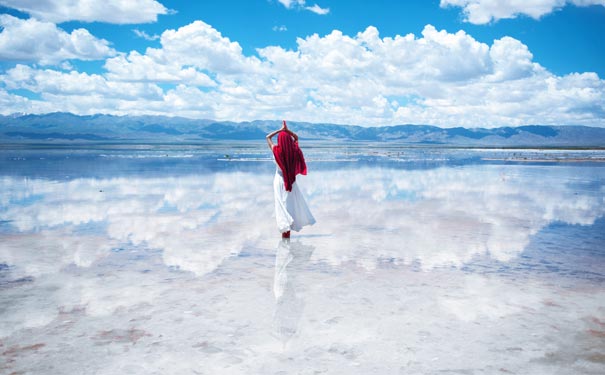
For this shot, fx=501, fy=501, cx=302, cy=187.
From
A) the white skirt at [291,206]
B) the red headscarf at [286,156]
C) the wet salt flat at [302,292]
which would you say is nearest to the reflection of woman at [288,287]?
the wet salt flat at [302,292]

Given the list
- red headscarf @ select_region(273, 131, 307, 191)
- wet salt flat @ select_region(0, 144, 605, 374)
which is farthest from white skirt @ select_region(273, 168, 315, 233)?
wet salt flat @ select_region(0, 144, 605, 374)

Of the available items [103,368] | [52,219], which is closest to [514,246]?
[103,368]

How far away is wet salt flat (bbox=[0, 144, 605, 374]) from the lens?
173 inches

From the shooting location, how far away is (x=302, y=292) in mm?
6289

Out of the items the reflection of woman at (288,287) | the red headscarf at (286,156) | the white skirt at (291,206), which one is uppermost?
the red headscarf at (286,156)

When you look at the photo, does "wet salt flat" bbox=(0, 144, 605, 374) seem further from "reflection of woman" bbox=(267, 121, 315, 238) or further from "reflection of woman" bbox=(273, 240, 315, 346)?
"reflection of woman" bbox=(267, 121, 315, 238)

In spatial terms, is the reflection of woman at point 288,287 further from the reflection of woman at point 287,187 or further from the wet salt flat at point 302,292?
the reflection of woman at point 287,187

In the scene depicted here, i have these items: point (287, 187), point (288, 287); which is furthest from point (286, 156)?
point (288, 287)

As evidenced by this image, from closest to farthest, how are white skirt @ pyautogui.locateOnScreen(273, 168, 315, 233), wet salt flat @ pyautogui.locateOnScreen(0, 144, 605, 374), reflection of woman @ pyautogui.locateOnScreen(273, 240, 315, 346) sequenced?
wet salt flat @ pyautogui.locateOnScreen(0, 144, 605, 374), reflection of woman @ pyautogui.locateOnScreen(273, 240, 315, 346), white skirt @ pyautogui.locateOnScreen(273, 168, 315, 233)

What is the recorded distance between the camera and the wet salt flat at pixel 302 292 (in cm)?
440

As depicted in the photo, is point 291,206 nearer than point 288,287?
No

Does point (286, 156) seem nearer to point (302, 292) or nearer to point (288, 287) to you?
Answer: point (288, 287)

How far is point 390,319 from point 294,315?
1.03 m

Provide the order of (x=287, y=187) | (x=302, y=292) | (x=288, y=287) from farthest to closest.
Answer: (x=287, y=187) → (x=288, y=287) → (x=302, y=292)
